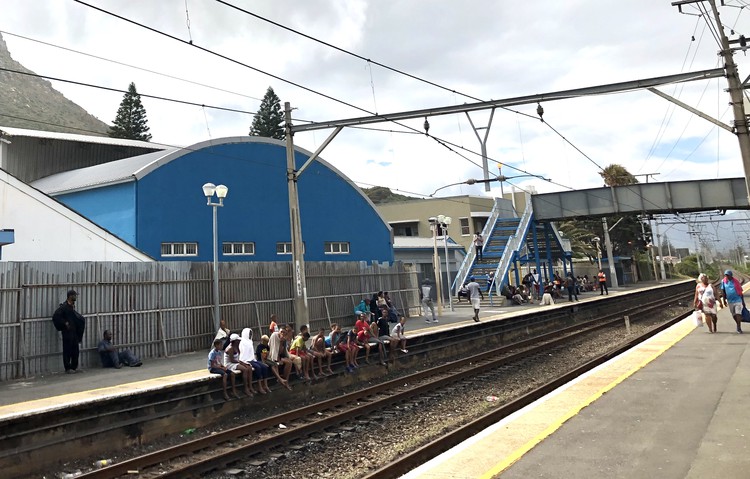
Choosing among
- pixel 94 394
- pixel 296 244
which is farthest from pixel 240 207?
pixel 94 394

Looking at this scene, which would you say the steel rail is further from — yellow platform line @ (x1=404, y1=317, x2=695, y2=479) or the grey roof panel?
the grey roof panel

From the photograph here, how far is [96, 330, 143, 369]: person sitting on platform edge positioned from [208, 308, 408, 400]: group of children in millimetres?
2299

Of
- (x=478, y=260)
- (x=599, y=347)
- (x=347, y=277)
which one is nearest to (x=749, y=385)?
(x=599, y=347)

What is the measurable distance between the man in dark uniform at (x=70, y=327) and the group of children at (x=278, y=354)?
3.14 metres

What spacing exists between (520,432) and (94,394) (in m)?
7.39

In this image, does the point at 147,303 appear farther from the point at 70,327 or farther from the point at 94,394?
the point at 94,394

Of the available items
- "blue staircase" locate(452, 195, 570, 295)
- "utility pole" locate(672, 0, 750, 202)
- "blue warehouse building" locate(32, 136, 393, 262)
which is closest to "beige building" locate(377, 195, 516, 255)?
"blue staircase" locate(452, 195, 570, 295)

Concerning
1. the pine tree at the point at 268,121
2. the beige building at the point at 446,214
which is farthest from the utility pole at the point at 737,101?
the pine tree at the point at 268,121

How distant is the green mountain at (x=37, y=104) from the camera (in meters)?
138

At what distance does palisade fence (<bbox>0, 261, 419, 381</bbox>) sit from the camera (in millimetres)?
10859

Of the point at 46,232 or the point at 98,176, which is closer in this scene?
the point at 46,232

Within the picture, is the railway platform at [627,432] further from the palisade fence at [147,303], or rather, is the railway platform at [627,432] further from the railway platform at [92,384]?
the palisade fence at [147,303]

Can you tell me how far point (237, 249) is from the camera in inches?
934

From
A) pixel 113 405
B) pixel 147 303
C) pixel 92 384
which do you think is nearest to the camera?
pixel 113 405
